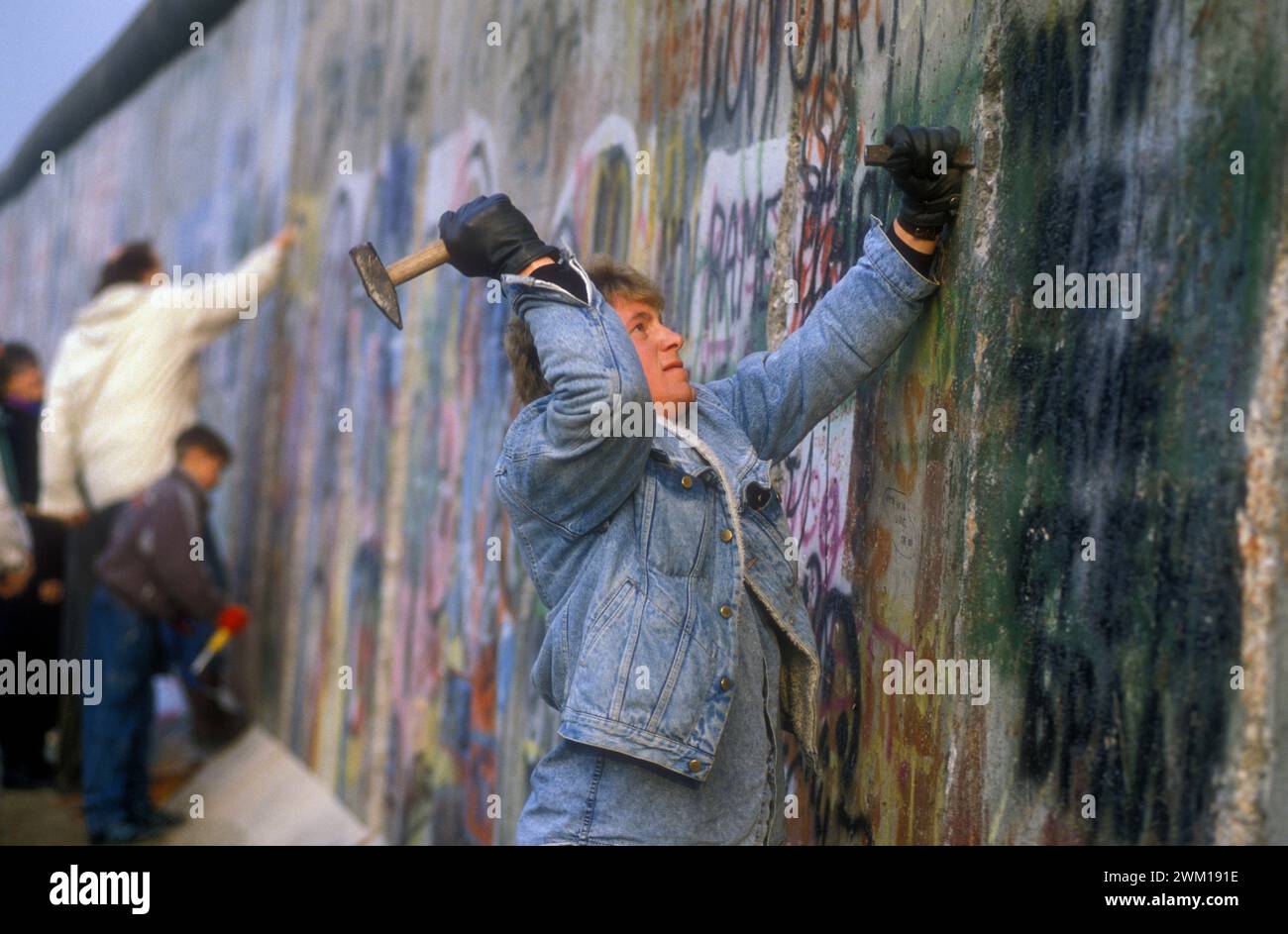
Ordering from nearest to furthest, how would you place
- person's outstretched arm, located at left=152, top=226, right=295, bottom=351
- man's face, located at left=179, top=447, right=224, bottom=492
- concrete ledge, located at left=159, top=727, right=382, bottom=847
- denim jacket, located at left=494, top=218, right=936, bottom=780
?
denim jacket, located at left=494, top=218, right=936, bottom=780, concrete ledge, located at left=159, top=727, right=382, bottom=847, man's face, located at left=179, top=447, right=224, bottom=492, person's outstretched arm, located at left=152, top=226, right=295, bottom=351

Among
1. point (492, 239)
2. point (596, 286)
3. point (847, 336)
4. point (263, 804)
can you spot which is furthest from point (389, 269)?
point (263, 804)

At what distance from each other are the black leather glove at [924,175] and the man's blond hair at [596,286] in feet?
1.66

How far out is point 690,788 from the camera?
308cm

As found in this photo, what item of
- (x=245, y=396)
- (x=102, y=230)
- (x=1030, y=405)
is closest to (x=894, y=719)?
(x=1030, y=405)

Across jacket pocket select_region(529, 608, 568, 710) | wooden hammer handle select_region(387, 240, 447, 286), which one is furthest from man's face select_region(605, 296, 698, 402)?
jacket pocket select_region(529, 608, 568, 710)

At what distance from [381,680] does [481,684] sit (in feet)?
4.62

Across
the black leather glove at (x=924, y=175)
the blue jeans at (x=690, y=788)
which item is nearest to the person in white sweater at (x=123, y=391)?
the blue jeans at (x=690, y=788)

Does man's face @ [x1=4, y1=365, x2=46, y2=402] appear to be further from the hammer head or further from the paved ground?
the hammer head

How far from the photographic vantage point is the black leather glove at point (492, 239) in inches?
122

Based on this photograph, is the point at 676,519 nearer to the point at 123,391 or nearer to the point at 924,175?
the point at 924,175

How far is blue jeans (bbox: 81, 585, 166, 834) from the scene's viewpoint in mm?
8023

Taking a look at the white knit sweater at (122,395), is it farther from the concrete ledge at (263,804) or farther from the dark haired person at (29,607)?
the concrete ledge at (263,804)

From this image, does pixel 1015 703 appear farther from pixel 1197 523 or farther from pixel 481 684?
pixel 481 684

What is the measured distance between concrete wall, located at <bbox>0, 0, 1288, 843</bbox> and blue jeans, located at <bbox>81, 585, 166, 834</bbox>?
3.31 ft
